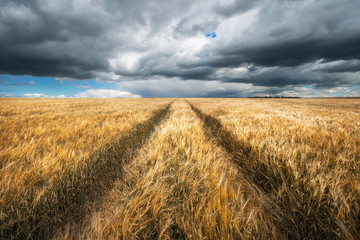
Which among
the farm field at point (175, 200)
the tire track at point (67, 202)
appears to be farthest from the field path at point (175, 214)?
the tire track at point (67, 202)

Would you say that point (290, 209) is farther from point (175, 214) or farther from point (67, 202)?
point (67, 202)

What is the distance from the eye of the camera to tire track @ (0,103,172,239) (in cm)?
123

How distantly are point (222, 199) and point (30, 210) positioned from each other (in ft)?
5.91

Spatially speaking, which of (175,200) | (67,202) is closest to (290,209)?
(175,200)

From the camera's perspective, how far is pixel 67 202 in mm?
1647

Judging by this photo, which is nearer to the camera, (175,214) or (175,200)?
(175,214)

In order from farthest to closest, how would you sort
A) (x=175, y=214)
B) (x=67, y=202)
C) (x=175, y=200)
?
(x=67, y=202)
(x=175, y=200)
(x=175, y=214)

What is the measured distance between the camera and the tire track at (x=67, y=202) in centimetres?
123

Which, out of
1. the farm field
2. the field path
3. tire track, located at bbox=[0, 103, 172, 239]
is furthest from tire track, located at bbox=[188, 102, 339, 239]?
tire track, located at bbox=[0, 103, 172, 239]

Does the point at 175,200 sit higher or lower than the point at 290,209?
higher

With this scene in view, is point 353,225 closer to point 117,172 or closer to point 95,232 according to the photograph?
point 95,232

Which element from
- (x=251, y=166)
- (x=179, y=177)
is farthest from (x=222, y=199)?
(x=251, y=166)

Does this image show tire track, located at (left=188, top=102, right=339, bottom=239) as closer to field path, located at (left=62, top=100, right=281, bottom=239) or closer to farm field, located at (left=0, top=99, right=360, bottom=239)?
Answer: farm field, located at (left=0, top=99, right=360, bottom=239)

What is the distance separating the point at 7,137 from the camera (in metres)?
3.09
